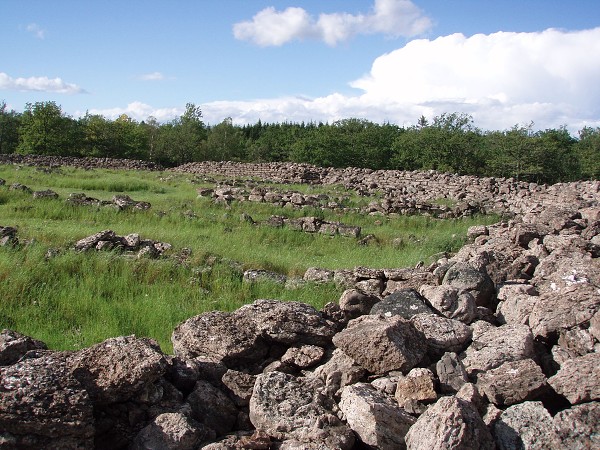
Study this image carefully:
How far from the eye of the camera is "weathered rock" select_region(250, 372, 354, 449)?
3674 mm

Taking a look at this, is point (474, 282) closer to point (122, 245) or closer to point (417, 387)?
point (417, 387)

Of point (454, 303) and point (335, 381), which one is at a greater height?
point (454, 303)

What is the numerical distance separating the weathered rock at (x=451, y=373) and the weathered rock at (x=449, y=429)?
21.4 inches

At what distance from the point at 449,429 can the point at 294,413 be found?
1105 millimetres

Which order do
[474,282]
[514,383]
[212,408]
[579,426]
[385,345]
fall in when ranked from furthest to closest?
1. [474,282]
2. [385,345]
3. [212,408]
4. [514,383]
5. [579,426]

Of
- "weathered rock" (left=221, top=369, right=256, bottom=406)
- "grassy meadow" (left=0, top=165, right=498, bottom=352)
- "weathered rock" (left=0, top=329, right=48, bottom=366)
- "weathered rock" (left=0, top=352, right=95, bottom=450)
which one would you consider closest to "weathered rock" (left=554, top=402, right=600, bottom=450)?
"weathered rock" (left=221, top=369, right=256, bottom=406)

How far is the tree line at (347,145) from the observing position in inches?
1624

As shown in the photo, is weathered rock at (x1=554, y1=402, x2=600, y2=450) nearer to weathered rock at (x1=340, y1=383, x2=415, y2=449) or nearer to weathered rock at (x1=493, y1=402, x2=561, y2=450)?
weathered rock at (x1=493, y1=402, x2=561, y2=450)

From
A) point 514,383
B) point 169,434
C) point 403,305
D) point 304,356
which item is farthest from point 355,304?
point 169,434

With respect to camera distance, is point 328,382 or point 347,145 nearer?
point 328,382

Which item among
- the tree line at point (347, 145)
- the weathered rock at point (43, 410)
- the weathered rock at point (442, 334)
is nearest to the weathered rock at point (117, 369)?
the weathered rock at point (43, 410)

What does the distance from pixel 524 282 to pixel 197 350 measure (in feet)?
13.7

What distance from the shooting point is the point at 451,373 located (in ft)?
13.7

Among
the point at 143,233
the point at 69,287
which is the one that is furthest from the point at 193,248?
the point at 69,287
